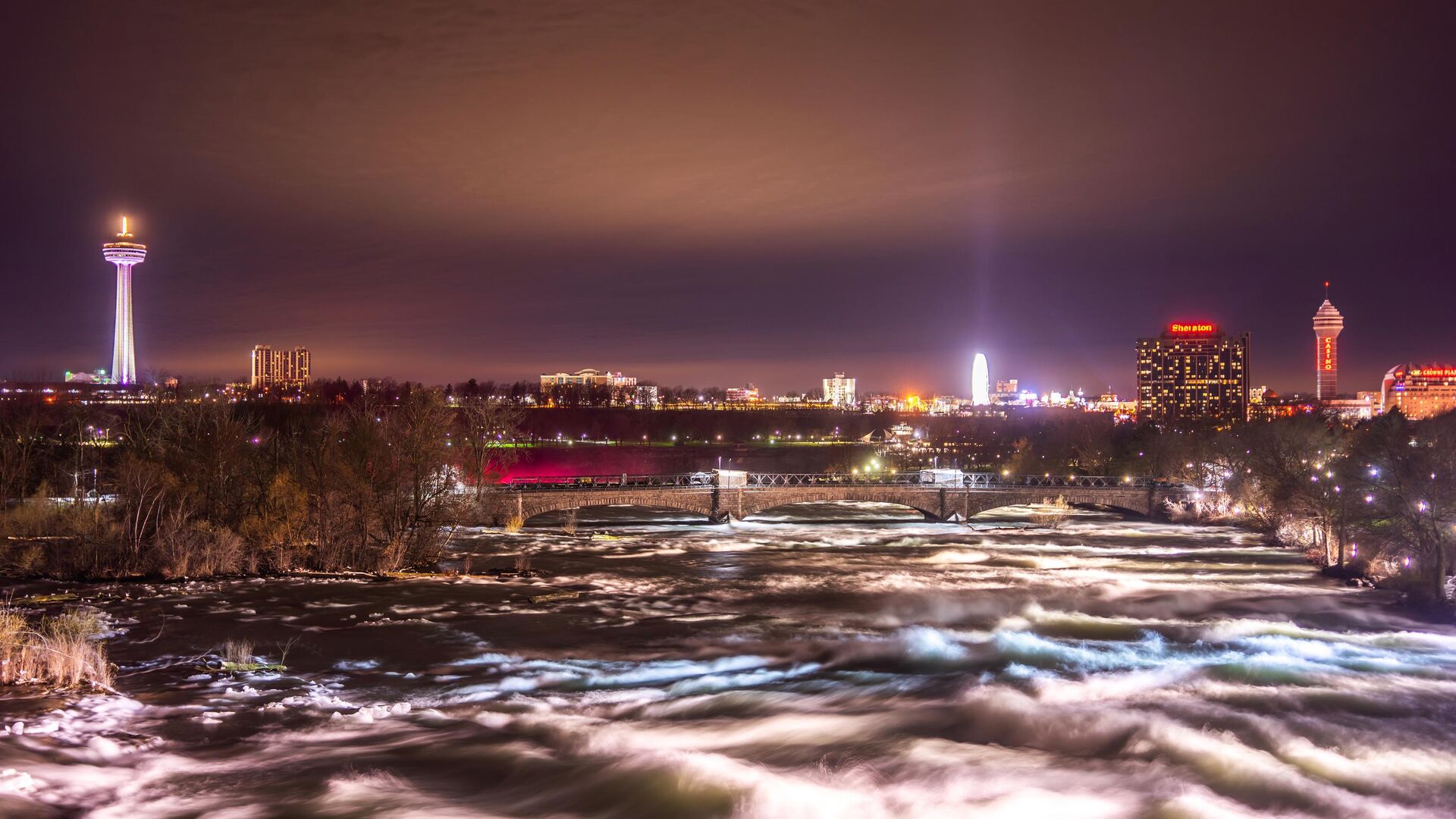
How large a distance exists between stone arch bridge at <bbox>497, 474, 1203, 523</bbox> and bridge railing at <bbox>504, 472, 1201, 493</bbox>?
243 millimetres

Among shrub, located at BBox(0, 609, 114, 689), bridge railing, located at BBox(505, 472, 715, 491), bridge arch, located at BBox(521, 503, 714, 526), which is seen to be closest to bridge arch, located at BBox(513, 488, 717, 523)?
bridge arch, located at BBox(521, 503, 714, 526)

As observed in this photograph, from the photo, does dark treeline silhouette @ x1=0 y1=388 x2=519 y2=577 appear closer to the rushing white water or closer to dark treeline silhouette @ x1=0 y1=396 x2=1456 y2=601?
dark treeline silhouette @ x1=0 y1=396 x2=1456 y2=601

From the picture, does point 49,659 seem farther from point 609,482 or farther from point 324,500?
point 609,482

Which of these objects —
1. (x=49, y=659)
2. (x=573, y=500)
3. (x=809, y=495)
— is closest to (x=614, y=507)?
(x=573, y=500)

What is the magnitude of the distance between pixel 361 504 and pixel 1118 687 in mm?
37480

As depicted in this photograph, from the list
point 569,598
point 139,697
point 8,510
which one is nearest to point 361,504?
point 569,598

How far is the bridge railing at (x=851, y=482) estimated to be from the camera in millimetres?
83312

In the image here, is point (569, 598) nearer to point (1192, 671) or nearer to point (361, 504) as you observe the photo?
point (361, 504)

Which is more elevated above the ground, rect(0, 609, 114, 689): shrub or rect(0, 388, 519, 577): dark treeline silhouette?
rect(0, 388, 519, 577): dark treeline silhouette

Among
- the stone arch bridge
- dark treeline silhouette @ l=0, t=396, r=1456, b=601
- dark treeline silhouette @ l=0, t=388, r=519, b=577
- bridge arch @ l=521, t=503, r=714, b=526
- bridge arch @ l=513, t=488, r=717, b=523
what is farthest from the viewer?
the stone arch bridge

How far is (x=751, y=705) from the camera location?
3027 centimetres

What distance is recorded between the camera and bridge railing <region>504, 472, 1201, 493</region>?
3280 inches

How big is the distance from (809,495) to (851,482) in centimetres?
918

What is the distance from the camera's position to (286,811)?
20.0m
